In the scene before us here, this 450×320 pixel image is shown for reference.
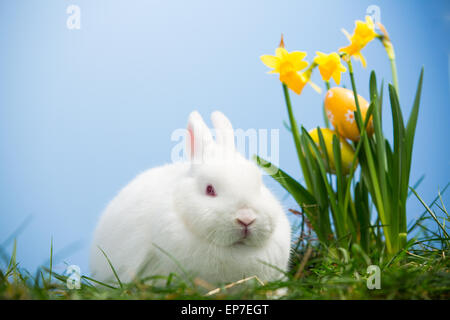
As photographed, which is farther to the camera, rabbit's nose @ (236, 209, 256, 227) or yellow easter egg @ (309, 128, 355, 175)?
yellow easter egg @ (309, 128, 355, 175)

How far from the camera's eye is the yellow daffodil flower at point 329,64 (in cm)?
Answer: 136

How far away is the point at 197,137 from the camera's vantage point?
1116 mm

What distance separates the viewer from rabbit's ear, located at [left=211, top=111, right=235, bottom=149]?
3.77ft

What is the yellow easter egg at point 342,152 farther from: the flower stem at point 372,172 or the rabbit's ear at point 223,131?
the rabbit's ear at point 223,131

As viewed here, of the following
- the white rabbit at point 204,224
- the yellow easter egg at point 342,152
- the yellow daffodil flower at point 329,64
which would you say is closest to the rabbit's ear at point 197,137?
the white rabbit at point 204,224

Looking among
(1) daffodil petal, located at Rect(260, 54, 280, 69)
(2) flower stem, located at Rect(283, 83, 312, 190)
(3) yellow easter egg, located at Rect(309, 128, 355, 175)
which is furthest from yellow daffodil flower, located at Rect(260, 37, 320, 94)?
(3) yellow easter egg, located at Rect(309, 128, 355, 175)

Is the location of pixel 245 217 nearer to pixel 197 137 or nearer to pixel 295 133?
pixel 197 137

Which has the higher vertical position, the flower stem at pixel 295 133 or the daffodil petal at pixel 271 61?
the daffodil petal at pixel 271 61

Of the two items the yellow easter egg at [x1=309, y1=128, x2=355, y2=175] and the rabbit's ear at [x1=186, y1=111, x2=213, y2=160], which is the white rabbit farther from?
the yellow easter egg at [x1=309, y1=128, x2=355, y2=175]

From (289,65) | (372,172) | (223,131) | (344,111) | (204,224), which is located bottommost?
(204,224)

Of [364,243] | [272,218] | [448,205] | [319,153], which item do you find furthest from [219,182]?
[448,205]

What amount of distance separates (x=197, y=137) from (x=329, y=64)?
545mm

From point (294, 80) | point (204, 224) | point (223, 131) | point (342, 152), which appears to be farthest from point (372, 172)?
point (204, 224)
